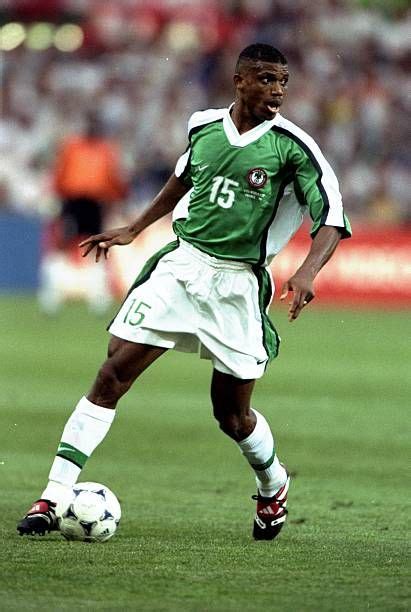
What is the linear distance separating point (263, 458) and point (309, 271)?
105 cm

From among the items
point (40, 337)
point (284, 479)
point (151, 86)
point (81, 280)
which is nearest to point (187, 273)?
point (284, 479)

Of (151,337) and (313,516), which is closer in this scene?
(151,337)

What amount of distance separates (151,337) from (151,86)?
19.2m

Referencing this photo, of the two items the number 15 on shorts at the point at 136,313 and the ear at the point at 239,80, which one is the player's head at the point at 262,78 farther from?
the number 15 on shorts at the point at 136,313

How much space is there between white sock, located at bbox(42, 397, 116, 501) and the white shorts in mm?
346

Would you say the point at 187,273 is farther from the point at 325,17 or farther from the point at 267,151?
the point at 325,17

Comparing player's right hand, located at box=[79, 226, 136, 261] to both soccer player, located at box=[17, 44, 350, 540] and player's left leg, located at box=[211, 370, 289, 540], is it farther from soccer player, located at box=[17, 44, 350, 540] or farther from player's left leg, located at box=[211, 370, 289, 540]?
player's left leg, located at box=[211, 370, 289, 540]

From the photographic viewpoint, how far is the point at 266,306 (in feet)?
22.3

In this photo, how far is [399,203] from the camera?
2350 cm

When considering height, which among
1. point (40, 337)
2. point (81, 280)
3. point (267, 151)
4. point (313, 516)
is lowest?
point (81, 280)

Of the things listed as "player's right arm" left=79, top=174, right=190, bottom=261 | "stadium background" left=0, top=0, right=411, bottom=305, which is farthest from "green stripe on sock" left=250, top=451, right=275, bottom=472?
"stadium background" left=0, top=0, right=411, bottom=305

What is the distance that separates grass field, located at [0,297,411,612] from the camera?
5.20 m

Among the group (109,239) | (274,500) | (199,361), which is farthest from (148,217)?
(199,361)

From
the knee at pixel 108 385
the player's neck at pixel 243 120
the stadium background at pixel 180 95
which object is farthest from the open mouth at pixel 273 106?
the stadium background at pixel 180 95
